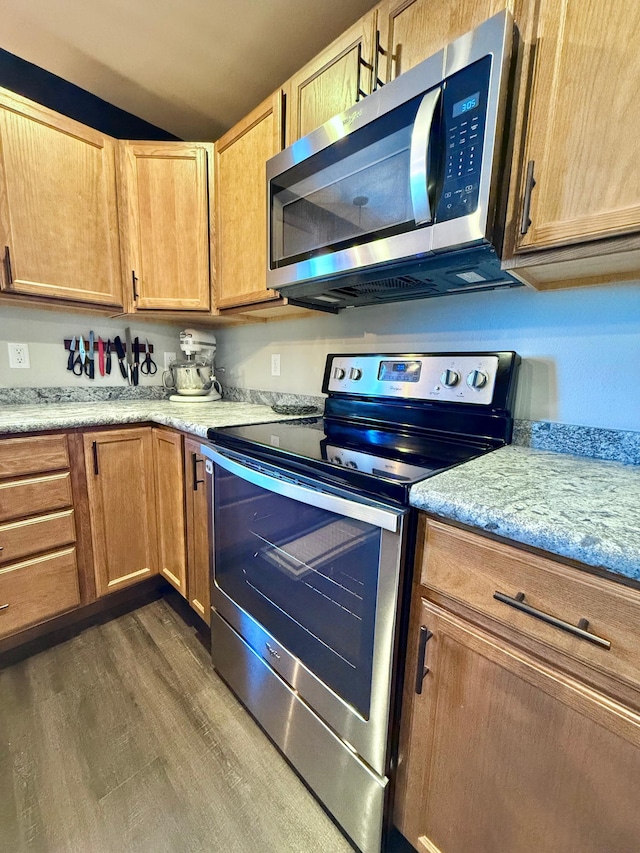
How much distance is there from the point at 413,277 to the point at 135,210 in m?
1.45

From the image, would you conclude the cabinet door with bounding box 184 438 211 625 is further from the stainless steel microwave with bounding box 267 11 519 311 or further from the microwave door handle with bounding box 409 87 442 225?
the microwave door handle with bounding box 409 87 442 225

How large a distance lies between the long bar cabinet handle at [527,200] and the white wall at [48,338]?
1.96 meters

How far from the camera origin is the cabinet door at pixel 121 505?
4.97 ft

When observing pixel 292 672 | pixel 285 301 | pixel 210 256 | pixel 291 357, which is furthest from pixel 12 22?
pixel 292 672

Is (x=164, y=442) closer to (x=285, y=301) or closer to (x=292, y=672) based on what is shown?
(x=285, y=301)

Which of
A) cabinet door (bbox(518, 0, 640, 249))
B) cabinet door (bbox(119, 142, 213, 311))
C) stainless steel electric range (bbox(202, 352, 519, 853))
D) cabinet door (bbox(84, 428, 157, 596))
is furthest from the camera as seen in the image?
cabinet door (bbox(119, 142, 213, 311))

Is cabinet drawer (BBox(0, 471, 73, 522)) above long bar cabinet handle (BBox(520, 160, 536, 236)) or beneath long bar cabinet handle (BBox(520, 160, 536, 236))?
beneath

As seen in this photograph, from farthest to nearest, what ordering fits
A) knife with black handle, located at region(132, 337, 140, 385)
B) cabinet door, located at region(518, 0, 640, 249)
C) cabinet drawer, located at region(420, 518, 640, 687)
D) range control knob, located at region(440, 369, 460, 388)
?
1. knife with black handle, located at region(132, 337, 140, 385)
2. range control knob, located at region(440, 369, 460, 388)
3. cabinet door, located at region(518, 0, 640, 249)
4. cabinet drawer, located at region(420, 518, 640, 687)

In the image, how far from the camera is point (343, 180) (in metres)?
1.08

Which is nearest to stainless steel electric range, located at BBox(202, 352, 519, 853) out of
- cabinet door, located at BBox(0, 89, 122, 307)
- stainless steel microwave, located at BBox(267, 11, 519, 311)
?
stainless steel microwave, located at BBox(267, 11, 519, 311)

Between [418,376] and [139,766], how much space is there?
1.49 m

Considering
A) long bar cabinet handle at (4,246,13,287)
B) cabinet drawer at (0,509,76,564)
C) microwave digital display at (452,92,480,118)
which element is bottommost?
cabinet drawer at (0,509,76,564)

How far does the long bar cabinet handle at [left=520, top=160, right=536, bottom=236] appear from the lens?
0.79m

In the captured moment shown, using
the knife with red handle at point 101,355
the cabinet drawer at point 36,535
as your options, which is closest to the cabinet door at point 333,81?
the knife with red handle at point 101,355
